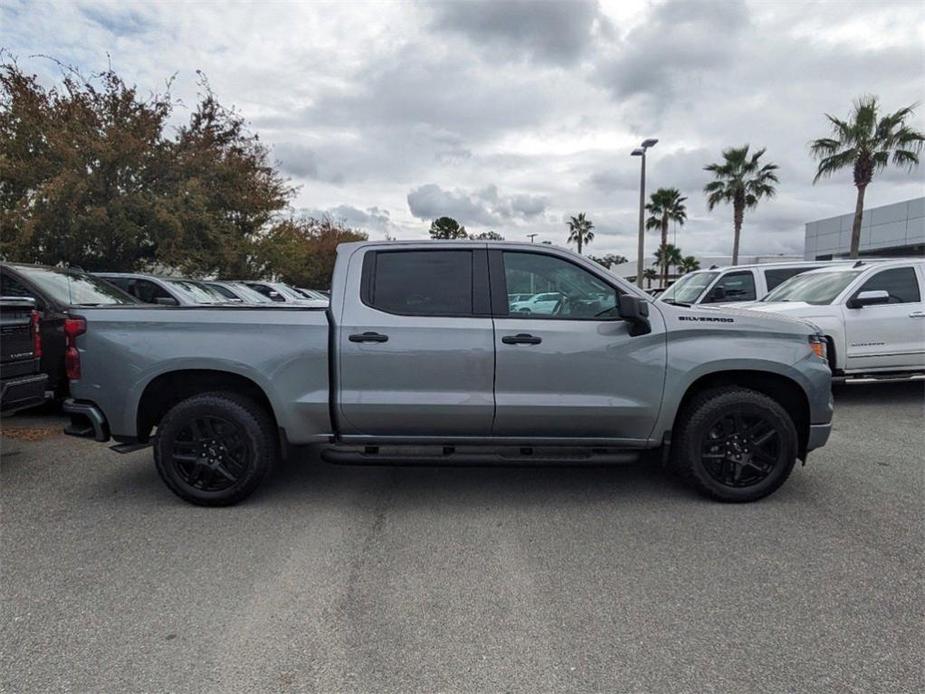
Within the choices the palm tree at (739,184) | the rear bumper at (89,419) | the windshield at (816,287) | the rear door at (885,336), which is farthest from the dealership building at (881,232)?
the rear bumper at (89,419)

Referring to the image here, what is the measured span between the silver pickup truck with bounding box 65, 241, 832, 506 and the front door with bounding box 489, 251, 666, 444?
10 millimetres

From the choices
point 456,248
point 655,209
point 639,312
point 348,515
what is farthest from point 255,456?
point 655,209

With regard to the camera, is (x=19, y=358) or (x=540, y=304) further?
(x=19, y=358)

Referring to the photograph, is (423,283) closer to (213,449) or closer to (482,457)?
(482,457)

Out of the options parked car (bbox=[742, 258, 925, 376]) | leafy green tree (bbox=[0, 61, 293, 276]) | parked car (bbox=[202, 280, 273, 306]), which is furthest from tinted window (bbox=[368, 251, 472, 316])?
leafy green tree (bbox=[0, 61, 293, 276])

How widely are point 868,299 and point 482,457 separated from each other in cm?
608

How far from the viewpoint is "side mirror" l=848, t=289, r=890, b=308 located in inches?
285

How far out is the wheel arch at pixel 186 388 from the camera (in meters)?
4.14

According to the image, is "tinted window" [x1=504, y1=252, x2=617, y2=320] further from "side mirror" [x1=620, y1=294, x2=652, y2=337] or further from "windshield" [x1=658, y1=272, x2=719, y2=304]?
"windshield" [x1=658, y1=272, x2=719, y2=304]

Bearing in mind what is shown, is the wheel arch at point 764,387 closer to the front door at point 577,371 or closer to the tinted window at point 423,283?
the front door at point 577,371

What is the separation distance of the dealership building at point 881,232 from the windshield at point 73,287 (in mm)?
37166

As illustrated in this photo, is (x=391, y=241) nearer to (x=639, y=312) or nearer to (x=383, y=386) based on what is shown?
Answer: (x=383, y=386)

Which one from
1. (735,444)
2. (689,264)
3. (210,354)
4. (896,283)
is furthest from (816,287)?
(689,264)

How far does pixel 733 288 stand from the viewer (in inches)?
417
